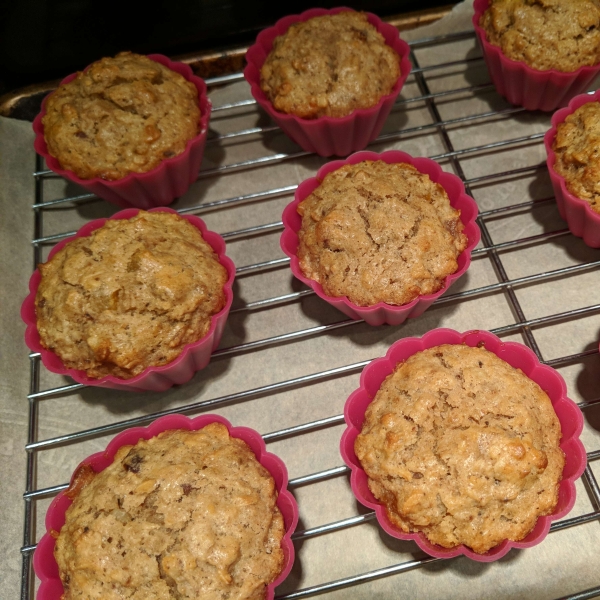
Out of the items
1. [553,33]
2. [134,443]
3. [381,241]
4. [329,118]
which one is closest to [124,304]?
[134,443]

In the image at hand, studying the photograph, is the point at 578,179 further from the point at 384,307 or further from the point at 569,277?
the point at 384,307

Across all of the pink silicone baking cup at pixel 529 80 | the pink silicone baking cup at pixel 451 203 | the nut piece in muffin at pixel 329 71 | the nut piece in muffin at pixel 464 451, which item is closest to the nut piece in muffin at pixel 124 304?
the pink silicone baking cup at pixel 451 203

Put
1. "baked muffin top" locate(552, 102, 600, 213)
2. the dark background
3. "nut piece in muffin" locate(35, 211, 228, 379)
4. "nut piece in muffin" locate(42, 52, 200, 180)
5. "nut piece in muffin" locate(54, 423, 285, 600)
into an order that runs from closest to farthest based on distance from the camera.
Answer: "nut piece in muffin" locate(54, 423, 285, 600), "nut piece in muffin" locate(35, 211, 228, 379), "baked muffin top" locate(552, 102, 600, 213), "nut piece in muffin" locate(42, 52, 200, 180), the dark background

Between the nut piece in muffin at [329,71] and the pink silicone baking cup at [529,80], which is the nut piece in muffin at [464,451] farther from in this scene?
the pink silicone baking cup at [529,80]

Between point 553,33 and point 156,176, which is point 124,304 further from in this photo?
point 553,33

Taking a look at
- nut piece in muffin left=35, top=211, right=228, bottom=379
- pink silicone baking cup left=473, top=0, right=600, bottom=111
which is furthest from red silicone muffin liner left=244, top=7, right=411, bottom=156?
nut piece in muffin left=35, top=211, right=228, bottom=379

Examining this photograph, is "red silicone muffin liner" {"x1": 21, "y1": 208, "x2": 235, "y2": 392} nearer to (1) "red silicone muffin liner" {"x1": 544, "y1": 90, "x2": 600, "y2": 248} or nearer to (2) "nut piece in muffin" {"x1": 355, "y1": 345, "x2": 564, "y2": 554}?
(2) "nut piece in muffin" {"x1": 355, "y1": 345, "x2": 564, "y2": 554}
